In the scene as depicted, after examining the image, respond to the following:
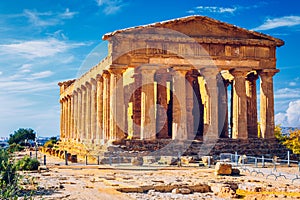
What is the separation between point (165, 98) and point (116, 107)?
789 cm

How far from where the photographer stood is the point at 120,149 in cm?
3362

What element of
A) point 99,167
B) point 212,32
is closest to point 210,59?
point 212,32

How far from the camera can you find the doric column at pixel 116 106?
35.5 metres

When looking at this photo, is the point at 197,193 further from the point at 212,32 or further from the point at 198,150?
the point at 212,32

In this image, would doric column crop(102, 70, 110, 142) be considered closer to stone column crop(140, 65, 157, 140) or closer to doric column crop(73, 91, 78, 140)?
stone column crop(140, 65, 157, 140)

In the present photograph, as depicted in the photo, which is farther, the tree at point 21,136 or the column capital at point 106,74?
the tree at point 21,136

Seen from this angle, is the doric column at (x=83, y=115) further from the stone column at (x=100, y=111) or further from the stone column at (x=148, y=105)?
the stone column at (x=148, y=105)

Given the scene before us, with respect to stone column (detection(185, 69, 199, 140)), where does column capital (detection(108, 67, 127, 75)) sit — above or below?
above

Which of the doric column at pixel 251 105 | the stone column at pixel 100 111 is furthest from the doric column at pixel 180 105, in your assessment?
the stone column at pixel 100 111

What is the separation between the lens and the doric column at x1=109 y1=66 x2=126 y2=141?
117 feet

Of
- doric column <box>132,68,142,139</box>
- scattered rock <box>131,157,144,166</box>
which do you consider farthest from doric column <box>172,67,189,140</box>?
scattered rock <box>131,157,144,166</box>

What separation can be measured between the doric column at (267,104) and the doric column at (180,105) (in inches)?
261

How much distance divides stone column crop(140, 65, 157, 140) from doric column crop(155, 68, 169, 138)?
15.2ft

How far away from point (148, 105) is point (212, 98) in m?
5.24
